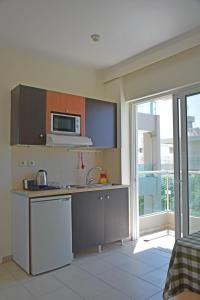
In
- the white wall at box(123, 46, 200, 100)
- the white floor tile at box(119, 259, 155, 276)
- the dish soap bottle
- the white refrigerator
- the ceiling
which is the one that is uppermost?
the ceiling

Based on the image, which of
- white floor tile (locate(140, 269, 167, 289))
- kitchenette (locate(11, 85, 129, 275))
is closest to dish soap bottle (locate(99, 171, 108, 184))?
kitchenette (locate(11, 85, 129, 275))

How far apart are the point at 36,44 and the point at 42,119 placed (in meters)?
0.96

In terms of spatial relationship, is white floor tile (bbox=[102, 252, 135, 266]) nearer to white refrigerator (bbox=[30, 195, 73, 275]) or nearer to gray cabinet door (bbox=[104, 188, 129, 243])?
gray cabinet door (bbox=[104, 188, 129, 243])

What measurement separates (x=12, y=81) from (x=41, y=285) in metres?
2.51

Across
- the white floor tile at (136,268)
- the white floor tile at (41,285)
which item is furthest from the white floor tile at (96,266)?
the white floor tile at (41,285)

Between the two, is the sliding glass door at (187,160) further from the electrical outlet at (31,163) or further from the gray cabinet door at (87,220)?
the electrical outlet at (31,163)

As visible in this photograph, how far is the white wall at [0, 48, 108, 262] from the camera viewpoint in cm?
340

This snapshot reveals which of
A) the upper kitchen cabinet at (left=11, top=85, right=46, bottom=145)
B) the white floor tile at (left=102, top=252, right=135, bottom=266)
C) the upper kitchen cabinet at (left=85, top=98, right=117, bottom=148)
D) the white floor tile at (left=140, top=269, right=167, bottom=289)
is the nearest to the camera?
the white floor tile at (left=140, top=269, right=167, bottom=289)

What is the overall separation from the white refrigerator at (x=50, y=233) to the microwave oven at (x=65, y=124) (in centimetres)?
91

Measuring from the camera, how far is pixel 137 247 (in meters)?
3.86

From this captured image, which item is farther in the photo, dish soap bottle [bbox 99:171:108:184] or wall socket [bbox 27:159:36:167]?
dish soap bottle [bbox 99:171:108:184]

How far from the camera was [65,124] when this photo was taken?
3.62m

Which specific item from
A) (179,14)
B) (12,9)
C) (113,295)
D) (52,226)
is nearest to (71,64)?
(12,9)

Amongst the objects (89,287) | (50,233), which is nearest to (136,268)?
(89,287)
